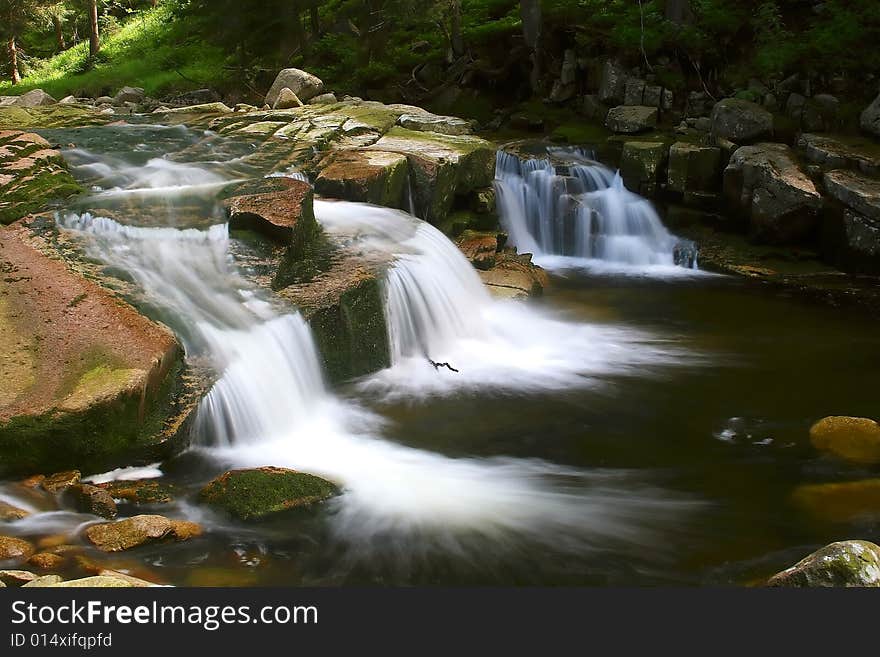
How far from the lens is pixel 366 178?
975cm

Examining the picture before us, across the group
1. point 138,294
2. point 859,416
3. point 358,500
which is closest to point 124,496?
point 358,500

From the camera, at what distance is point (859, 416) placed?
6.95m

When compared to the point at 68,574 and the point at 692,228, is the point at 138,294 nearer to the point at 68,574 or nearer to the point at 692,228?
the point at 68,574

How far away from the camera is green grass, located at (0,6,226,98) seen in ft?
78.8

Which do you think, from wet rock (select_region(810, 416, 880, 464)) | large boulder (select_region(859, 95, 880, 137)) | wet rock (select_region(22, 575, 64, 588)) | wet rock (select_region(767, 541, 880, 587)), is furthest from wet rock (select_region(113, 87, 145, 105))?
wet rock (select_region(767, 541, 880, 587))

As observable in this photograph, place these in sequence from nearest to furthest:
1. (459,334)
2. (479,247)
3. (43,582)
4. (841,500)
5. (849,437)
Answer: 1. (43,582)
2. (841,500)
3. (849,437)
4. (459,334)
5. (479,247)

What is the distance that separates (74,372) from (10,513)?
3.50ft

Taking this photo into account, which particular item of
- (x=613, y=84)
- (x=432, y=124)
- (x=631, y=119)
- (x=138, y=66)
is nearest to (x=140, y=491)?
(x=432, y=124)

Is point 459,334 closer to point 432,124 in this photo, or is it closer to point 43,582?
point 43,582

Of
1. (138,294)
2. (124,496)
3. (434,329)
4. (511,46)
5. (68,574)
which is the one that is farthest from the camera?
(511,46)

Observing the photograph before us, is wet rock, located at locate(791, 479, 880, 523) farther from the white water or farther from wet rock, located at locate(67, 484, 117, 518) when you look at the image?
wet rock, located at locate(67, 484, 117, 518)

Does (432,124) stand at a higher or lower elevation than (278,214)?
higher

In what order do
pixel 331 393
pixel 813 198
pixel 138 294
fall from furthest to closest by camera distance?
pixel 813 198, pixel 331 393, pixel 138 294

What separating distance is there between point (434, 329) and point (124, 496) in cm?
402
